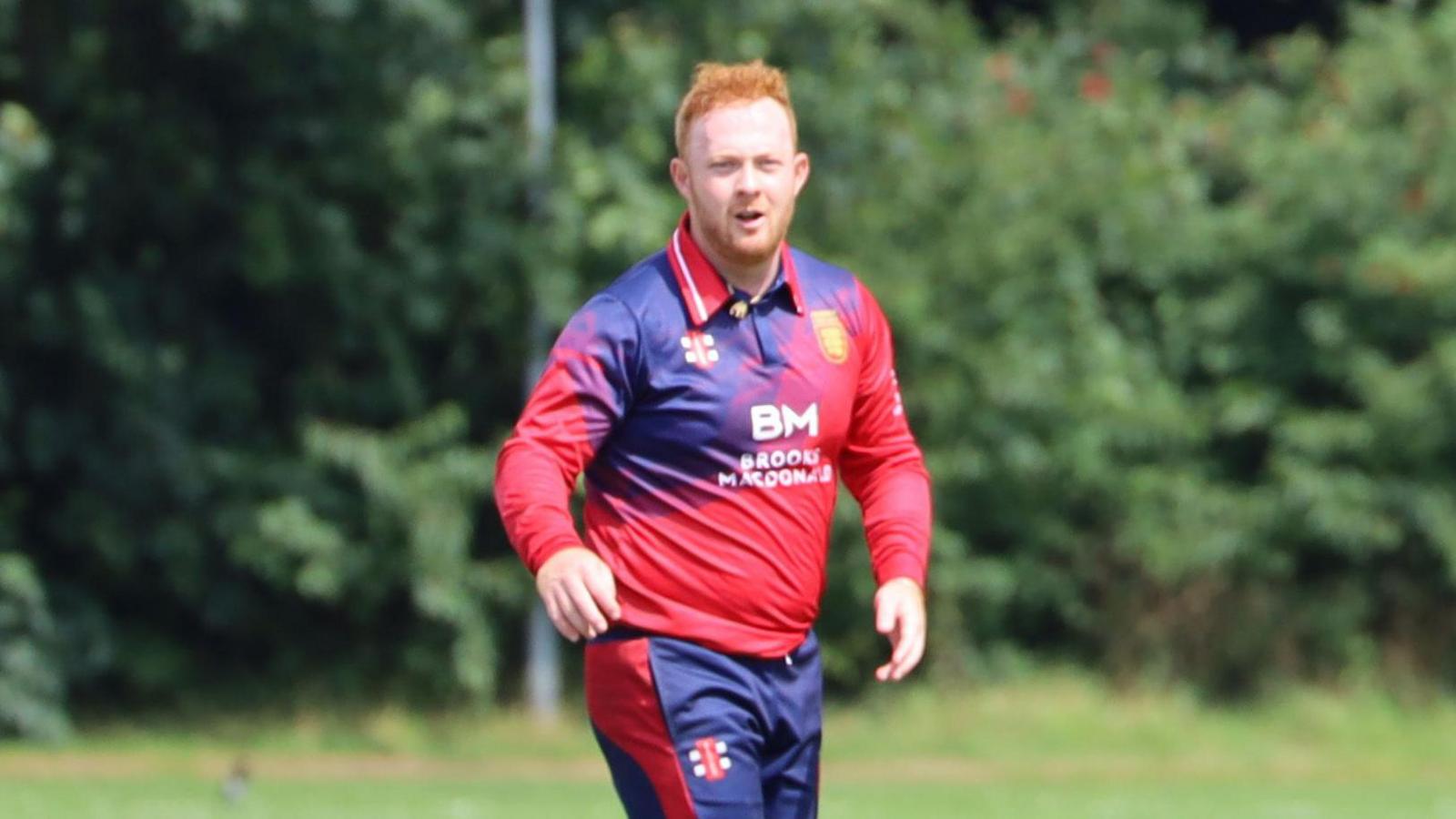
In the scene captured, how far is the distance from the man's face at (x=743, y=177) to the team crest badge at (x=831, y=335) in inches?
7.6

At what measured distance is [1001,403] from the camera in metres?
15.2

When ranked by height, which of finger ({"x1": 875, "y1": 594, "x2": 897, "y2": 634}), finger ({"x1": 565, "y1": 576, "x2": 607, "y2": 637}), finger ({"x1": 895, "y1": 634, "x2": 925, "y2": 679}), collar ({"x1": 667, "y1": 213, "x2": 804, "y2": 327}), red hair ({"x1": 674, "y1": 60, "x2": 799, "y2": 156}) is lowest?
finger ({"x1": 895, "y1": 634, "x2": 925, "y2": 679})

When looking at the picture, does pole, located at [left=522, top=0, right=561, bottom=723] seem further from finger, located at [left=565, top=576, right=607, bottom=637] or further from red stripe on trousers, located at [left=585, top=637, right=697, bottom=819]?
finger, located at [left=565, top=576, right=607, bottom=637]

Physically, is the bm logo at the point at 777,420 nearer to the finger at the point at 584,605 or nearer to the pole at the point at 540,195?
the finger at the point at 584,605

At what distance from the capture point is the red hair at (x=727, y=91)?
15.0 ft

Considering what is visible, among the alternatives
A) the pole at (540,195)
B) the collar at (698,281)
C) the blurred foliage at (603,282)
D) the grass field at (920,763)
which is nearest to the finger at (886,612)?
the collar at (698,281)

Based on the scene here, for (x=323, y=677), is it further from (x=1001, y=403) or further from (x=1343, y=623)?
(x=1343, y=623)

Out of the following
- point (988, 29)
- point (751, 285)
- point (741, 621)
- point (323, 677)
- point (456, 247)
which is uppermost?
point (988, 29)

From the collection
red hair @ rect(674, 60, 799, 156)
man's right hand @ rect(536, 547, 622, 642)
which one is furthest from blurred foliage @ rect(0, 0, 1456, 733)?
man's right hand @ rect(536, 547, 622, 642)

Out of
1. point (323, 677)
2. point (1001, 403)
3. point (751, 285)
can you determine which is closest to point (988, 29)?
point (1001, 403)

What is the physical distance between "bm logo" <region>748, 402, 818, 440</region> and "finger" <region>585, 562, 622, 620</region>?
20.5 inches

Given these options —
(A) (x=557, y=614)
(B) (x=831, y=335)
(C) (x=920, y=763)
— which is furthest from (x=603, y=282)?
(A) (x=557, y=614)

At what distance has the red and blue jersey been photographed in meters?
4.51

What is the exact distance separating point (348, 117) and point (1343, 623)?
7001 millimetres
